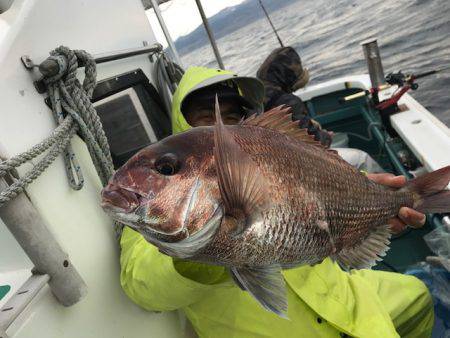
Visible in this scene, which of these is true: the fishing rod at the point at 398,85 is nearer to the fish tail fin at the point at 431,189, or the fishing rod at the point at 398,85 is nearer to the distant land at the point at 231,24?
the fish tail fin at the point at 431,189

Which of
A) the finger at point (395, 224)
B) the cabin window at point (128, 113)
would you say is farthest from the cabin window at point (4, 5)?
the finger at point (395, 224)

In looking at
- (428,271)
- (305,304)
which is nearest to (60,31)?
(305,304)

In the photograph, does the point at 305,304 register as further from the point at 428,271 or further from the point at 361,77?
the point at 361,77

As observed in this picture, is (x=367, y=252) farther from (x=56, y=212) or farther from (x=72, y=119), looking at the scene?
(x=72, y=119)

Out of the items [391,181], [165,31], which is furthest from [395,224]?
[165,31]

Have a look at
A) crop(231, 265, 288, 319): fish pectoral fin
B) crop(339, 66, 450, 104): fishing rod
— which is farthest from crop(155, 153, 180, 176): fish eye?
crop(339, 66, 450, 104): fishing rod

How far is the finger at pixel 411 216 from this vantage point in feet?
5.65

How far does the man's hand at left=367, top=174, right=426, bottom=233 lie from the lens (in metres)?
1.73

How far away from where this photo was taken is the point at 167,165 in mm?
1118

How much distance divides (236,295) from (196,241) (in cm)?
88

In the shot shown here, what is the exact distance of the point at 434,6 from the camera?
15.9 metres

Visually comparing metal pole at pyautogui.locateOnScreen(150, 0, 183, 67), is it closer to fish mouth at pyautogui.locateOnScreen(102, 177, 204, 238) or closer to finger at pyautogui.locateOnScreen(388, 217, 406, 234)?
finger at pyautogui.locateOnScreen(388, 217, 406, 234)

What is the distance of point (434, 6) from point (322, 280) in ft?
57.9

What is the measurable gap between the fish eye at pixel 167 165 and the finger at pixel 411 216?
114cm
